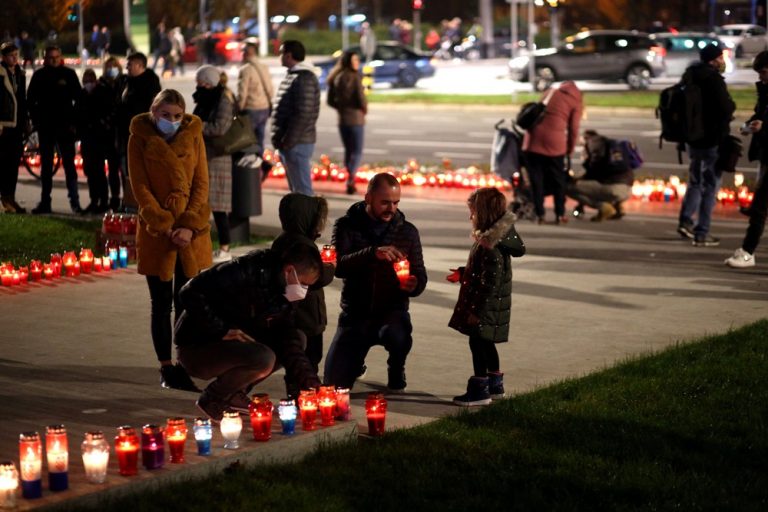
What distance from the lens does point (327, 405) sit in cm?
813

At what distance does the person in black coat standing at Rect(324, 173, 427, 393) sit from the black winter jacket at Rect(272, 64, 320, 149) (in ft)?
23.0

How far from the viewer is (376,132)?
102 feet

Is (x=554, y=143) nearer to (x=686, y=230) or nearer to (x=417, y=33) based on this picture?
(x=686, y=230)

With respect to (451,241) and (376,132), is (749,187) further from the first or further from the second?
(376,132)

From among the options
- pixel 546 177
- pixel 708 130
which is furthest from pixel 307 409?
pixel 546 177

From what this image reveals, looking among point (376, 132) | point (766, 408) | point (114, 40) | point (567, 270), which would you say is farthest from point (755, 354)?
point (114, 40)

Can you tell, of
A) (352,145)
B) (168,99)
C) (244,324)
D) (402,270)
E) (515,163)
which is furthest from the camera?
(352,145)

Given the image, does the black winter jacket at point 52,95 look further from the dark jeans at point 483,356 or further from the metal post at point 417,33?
the metal post at point 417,33

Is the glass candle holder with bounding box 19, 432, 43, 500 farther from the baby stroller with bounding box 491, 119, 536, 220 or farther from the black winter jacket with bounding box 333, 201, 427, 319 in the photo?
the baby stroller with bounding box 491, 119, 536, 220

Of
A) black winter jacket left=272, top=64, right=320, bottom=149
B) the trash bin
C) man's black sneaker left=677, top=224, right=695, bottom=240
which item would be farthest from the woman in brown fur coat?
man's black sneaker left=677, top=224, right=695, bottom=240

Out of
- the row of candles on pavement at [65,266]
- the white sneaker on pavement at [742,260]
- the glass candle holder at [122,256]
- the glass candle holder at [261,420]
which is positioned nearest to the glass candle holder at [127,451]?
the glass candle holder at [261,420]

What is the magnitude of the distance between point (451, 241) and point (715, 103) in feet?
9.40

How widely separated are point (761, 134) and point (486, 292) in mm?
Result: 5546

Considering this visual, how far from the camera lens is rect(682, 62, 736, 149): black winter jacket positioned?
15.0 metres
